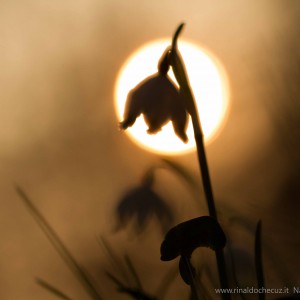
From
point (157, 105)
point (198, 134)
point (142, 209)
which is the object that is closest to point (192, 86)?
point (142, 209)

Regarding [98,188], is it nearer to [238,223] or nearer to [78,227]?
[78,227]

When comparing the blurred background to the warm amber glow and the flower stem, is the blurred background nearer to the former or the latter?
the warm amber glow

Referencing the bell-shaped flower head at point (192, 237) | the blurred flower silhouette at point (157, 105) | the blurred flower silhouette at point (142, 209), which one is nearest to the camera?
the bell-shaped flower head at point (192, 237)

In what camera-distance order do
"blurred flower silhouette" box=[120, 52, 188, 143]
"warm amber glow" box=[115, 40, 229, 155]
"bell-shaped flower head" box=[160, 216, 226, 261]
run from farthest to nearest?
"warm amber glow" box=[115, 40, 229, 155], "blurred flower silhouette" box=[120, 52, 188, 143], "bell-shaped flower head" box=[160, 216, 226, 261]

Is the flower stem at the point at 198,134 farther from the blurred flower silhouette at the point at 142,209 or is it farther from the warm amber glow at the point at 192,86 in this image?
the warm amber glow at the point at 192,86

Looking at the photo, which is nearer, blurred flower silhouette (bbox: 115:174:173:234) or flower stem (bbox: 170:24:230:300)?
flower stem (bbox: 170:24:230:300)

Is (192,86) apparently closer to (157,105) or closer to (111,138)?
(111,138)

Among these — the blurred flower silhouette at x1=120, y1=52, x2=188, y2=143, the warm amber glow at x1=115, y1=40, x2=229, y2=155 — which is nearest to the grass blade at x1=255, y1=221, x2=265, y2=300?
the blurred flower silhouette at x1=120, y1=52, x2=188, y2=143

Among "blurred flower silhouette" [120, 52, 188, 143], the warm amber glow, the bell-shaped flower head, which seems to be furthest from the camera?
the warm amber glow

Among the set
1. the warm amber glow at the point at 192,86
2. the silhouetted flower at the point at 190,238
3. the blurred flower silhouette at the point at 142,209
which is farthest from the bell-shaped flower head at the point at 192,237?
the warm amber glow at the point at 192,86
